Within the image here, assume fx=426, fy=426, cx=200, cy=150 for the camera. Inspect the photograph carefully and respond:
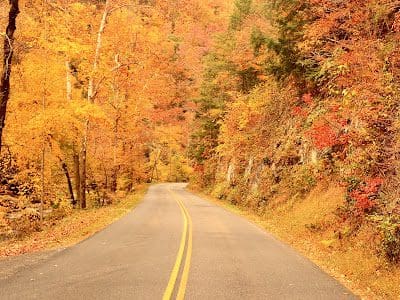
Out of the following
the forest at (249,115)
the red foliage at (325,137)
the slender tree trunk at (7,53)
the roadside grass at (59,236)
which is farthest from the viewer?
the red foliage at (325,137)

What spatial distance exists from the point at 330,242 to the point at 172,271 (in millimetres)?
6508

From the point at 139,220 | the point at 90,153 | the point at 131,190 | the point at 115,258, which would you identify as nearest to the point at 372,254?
the point at 115,258

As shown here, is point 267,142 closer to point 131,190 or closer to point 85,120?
point 85,120

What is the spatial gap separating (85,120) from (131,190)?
79.0 ft

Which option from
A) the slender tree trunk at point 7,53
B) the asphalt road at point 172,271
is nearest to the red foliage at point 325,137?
the asphalt road at point 172,271

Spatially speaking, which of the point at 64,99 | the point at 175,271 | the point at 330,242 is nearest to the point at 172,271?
the point at 175,271

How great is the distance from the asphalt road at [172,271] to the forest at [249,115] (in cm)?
180

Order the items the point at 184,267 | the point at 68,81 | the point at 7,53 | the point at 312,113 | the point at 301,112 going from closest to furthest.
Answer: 1. the point at 184,267
2. the point at 7,53
3. the point at 312,113
4. the point at 68,81
5. the point at 301,112

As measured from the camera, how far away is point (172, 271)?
31.5 feet

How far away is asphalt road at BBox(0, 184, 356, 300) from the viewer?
7.94 meters

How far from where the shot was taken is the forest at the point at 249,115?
12.8 meters

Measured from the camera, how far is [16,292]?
756cm

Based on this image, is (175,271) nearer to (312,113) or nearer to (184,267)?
(184,267)

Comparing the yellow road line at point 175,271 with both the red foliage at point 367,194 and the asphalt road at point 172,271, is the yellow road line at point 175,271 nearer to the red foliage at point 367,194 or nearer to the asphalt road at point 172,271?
the asphalt road at point 172,271
